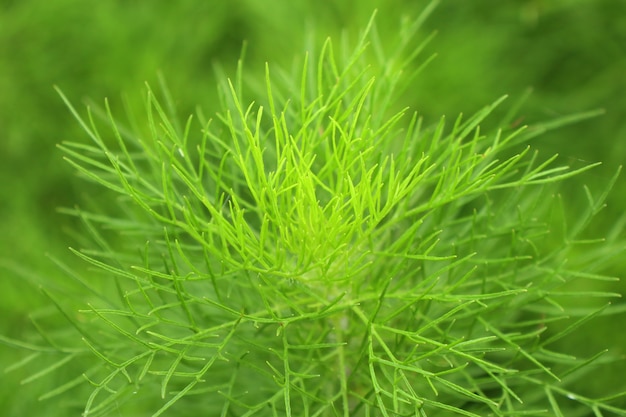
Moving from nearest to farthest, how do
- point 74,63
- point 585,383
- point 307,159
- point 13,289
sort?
point 307,159
point 585,383
point 13,289
point 74,63

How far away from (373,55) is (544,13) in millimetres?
316

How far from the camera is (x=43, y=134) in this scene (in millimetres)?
1438

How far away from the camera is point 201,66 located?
4.96 ft

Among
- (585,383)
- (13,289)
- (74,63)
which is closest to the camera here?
(585,383)

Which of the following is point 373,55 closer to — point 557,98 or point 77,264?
point 557,98

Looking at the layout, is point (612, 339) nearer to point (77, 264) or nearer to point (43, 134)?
point (77, 264)

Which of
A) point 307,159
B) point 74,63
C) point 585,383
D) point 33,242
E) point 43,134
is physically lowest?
point 585,383

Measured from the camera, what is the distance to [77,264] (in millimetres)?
1359

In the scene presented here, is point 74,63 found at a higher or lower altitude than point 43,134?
higher

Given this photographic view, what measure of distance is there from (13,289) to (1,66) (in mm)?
392

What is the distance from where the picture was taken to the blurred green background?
1.35 meters

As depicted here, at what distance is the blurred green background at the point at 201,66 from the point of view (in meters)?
1.35

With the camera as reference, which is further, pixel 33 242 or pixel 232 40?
pixel 232 40

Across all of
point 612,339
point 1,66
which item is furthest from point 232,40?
point 612,339
